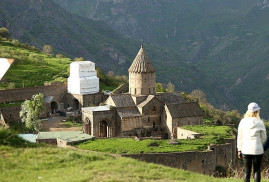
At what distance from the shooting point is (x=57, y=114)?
48.7 meters

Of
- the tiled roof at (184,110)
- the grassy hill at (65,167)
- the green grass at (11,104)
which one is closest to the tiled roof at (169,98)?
the tiled roof at (184,110)

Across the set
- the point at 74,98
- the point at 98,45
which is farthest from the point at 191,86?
the point at 74,98

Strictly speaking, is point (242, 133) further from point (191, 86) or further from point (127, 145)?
point (191, 86)

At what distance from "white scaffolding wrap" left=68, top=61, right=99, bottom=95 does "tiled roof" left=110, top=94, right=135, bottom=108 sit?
29.1 ft

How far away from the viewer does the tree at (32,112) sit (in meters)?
40.6

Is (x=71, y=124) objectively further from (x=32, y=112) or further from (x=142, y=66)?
(x=142, y=66)

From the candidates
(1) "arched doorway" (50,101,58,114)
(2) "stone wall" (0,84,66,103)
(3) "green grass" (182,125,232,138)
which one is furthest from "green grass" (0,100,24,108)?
(3) "green grass" (182,125,232,138)

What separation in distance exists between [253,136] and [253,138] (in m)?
0.05

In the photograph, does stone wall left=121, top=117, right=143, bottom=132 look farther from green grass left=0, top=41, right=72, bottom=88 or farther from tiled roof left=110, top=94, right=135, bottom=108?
green grass left=0, top=41, right=72, bottom=88

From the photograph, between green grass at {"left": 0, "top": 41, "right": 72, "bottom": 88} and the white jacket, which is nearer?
the white jacket

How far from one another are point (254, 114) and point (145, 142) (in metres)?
22.7

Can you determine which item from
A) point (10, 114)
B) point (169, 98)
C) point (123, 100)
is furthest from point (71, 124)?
point (169, 98)

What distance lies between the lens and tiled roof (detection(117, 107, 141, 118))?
131 ft

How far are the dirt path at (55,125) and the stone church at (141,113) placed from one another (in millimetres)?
2097
